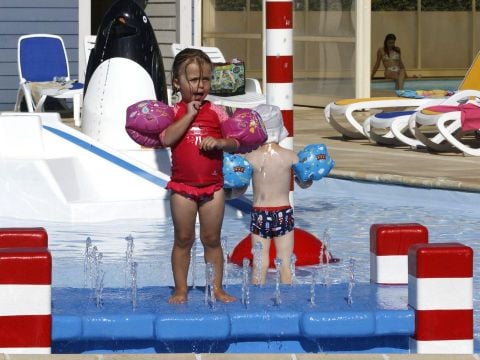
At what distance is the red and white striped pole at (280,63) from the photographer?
7293mm

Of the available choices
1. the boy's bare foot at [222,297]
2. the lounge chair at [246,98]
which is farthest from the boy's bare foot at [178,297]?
the lounge chair at [246,98]

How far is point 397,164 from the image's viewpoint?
37.3 ft

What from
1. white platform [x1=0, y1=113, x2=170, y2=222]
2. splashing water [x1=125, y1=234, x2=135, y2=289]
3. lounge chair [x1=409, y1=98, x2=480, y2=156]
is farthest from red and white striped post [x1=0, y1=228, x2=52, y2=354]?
lounge chair [x1=409, y1=98, x2=480, y2=156]

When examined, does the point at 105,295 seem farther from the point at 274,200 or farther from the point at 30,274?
Result: the point at 274,200

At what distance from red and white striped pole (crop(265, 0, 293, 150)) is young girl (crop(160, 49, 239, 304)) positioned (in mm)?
1900

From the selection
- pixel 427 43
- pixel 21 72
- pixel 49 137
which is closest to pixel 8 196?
pixel 49 137

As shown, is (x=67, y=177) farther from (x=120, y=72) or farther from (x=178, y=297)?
(x=178, y=297)

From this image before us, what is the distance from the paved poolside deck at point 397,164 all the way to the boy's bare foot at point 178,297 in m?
4.74

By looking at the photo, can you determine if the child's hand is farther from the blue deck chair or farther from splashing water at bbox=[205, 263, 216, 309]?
the blue deck chair

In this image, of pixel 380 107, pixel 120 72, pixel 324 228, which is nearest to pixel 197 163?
pixel 324 228

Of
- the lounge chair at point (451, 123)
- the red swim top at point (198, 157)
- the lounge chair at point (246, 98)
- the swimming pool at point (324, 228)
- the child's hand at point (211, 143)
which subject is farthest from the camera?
the lounge chair at point (246, 98)

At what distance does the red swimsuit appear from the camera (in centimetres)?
533

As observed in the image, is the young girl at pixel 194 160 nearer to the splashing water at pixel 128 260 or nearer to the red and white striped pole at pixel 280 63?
the splashing water at pixel 128 260

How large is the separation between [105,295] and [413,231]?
52.4 inches
